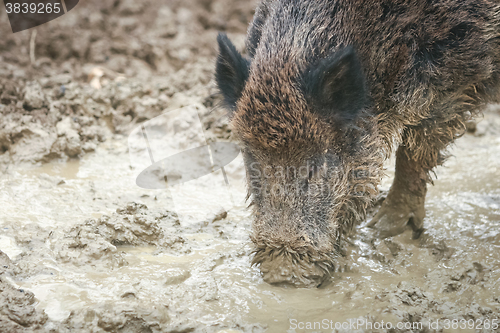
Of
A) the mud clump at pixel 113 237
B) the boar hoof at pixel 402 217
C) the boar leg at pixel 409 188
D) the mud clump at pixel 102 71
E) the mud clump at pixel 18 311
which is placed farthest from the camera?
the mud clump at pixel 102 71

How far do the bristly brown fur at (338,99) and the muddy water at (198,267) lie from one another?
29 centimetres

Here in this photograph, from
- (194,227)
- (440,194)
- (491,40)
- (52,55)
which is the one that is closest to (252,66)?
(194,227)

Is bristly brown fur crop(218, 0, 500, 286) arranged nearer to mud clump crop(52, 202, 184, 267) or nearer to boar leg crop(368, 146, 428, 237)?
boar leg crop(368, 146, 428, 237)

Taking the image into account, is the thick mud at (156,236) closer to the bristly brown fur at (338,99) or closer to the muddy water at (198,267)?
the muddy water at (198,267)

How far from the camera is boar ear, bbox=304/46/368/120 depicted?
107 inches

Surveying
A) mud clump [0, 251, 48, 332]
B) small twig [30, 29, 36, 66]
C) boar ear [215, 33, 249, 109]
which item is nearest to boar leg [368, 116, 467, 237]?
boar ear [215, 33, 249, 109]

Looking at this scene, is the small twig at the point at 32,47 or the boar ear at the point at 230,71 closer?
the boar ear at the point at 230,71

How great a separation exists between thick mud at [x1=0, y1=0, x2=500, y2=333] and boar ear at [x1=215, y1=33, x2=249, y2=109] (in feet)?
3.39

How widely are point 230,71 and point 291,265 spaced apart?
1.40 meters

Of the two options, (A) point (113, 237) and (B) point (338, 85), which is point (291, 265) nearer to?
(B) point (338, 85)

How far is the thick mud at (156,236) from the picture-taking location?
255 cm

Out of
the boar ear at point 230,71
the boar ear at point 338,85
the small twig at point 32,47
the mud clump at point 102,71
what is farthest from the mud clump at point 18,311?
the small twig at point 32,47

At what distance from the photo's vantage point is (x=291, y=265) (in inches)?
108

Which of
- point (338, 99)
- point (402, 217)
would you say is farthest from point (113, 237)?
point (402, 217)
